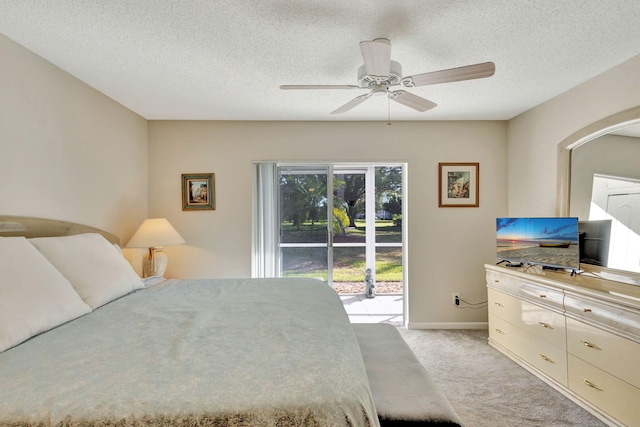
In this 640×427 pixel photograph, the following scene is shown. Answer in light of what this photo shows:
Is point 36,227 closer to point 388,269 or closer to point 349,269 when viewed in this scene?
point 349,269

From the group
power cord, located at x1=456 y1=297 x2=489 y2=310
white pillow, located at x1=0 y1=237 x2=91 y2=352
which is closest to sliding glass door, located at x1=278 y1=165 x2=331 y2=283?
power cord, located at x1=456 y1=297 x2=489 y2=310

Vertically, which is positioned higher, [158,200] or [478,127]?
[478,127]

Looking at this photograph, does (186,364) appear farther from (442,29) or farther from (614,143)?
(614,143)

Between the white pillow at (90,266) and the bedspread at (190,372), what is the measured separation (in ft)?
0.88

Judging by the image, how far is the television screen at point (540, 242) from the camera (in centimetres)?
258

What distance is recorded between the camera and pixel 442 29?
1.90 m

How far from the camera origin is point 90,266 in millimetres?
2010

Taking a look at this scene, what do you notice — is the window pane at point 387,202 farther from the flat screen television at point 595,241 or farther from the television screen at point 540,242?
the flat screen television at point 595,241

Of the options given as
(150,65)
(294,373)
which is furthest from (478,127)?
(294,373)

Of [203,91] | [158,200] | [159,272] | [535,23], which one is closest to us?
[535,23]

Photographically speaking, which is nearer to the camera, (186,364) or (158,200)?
(186,364)

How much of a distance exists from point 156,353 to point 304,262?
2.93 metres

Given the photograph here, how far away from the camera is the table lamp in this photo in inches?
122

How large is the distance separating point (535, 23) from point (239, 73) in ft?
6.57
